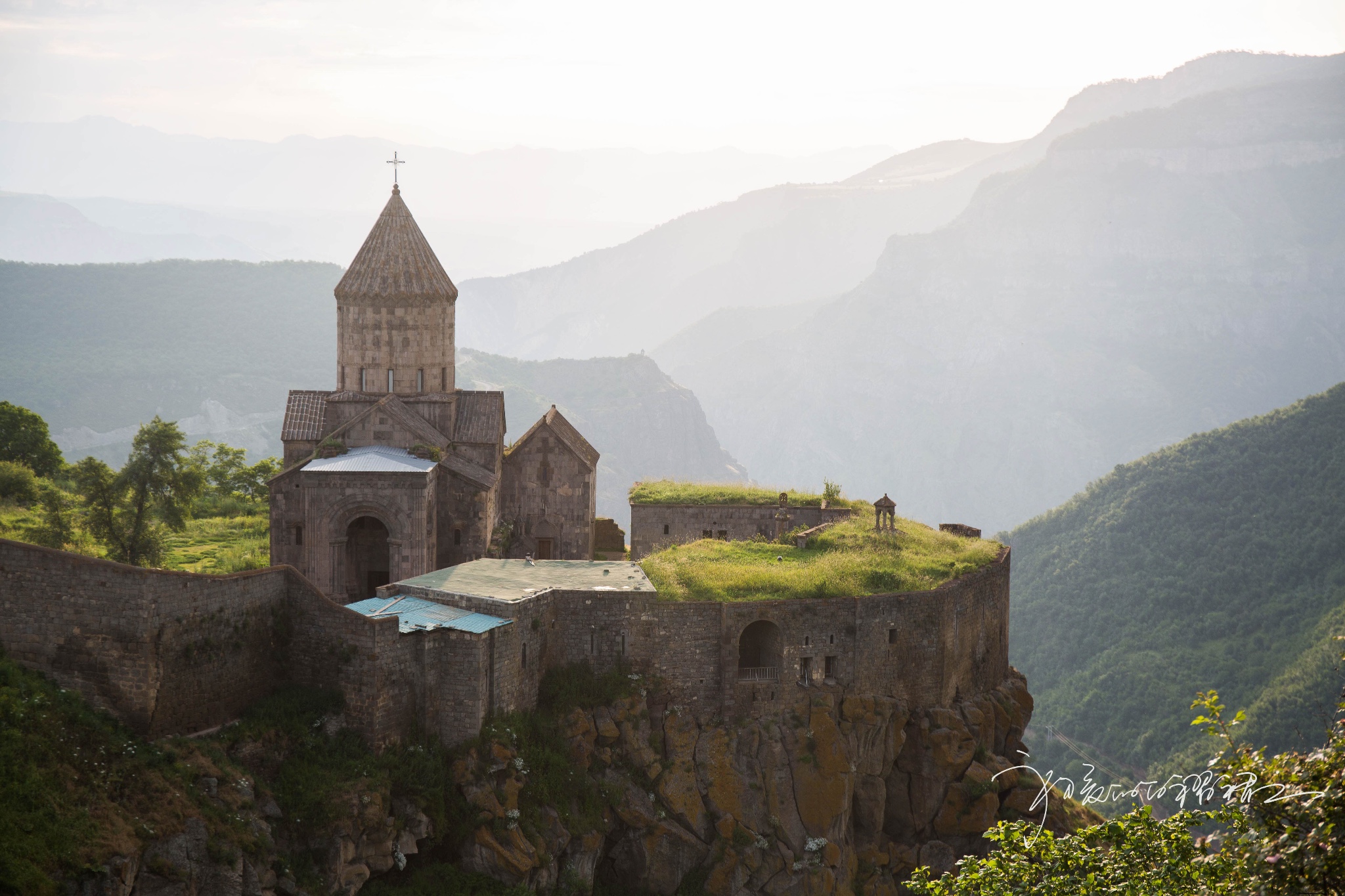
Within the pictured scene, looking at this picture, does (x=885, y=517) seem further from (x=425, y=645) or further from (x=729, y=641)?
(x=425, y=645)

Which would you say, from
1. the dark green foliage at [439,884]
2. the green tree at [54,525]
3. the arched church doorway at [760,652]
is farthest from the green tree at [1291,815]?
the green tree at [54,525]

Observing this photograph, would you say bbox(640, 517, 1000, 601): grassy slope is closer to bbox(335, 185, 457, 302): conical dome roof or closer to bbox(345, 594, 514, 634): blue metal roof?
bbox(345, 594, 514, 634): blue metal roof

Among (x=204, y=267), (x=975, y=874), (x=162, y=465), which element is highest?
(x=204, y=267)

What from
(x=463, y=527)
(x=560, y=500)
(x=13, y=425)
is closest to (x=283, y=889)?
(x=463, y=527)

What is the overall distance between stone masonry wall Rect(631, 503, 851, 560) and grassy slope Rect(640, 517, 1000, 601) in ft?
12.5

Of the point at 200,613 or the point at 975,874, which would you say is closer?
the point at 975,874

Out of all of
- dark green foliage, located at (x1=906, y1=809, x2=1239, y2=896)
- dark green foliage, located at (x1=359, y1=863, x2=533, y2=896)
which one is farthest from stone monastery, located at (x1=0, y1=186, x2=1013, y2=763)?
dark green foliage, located at (x1=906, y1=809, x2=1239, y2=896)

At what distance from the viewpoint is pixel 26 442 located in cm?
4709

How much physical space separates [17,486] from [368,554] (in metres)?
14.6

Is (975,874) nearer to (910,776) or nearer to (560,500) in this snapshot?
(910,776)

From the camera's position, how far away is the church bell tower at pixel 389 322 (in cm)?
3678

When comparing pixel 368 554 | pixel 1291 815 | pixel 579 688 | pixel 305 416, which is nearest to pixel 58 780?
pixel 579 688

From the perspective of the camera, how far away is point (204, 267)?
19588cm

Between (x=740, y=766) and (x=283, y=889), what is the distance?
35.7 ft
